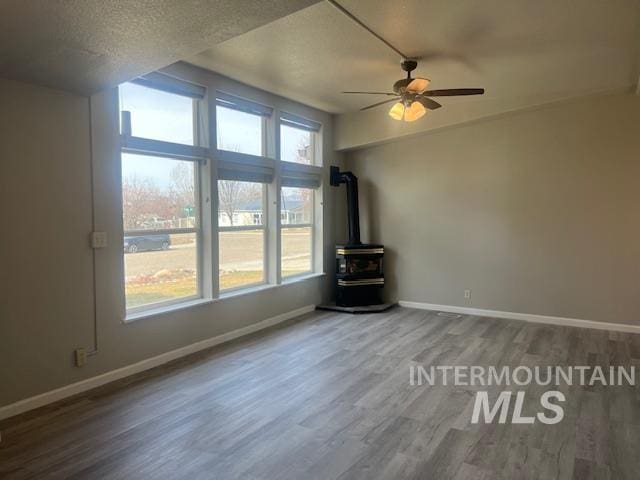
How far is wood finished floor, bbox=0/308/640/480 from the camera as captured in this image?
2.26 meters

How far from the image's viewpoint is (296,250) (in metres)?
5.87

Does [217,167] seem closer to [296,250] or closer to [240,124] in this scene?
[240,124]

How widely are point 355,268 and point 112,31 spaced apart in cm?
439

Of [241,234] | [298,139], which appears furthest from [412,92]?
[241,234]

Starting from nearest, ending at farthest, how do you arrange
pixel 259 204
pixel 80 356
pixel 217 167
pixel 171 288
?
pixel 80 356 < pixel 171 288 < pixel 217 167 < pixel 259 204

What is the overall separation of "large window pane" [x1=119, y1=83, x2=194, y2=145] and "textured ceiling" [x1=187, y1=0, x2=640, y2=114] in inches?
17.8

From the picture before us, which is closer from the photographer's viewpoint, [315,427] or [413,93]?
[315,427]

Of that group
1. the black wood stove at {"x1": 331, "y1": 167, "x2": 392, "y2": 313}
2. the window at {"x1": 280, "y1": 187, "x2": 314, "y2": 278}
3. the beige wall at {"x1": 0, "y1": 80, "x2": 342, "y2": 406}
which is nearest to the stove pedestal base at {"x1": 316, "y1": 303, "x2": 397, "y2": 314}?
the black wood stove at {"x1": 331, "y1": 167, "x2": 392, "y2": 313}

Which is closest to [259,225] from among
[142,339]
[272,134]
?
[272,134]

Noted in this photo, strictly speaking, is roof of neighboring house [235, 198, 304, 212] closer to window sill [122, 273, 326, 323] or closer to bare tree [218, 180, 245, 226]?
bare tree [218, 180, 245, 226]

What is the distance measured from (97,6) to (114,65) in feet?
2.54

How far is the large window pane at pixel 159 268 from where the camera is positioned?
373cm

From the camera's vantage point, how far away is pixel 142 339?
3.71 meters

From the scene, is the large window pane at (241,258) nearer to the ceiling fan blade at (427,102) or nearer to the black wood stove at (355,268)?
the black wood stove at (355,268)
